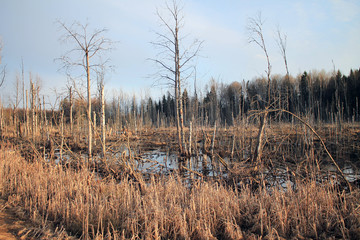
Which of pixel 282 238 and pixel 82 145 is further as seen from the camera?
pixel 82 145

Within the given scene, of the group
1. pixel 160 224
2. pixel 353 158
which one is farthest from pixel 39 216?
pixel 353 158

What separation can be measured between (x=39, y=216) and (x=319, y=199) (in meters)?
5.36

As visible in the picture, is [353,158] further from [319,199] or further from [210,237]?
[210,237]

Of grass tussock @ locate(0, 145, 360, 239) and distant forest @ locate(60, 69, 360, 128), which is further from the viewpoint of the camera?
distant forest @ locate(60, 69, 360, 128)

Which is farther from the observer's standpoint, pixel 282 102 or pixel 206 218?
pixel 282 102

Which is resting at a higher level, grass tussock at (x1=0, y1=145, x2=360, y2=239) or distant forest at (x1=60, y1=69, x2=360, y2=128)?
distant forest at (x1=60, y1=69, x2=360, y2=128)

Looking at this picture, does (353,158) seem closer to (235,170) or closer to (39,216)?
(235,170)

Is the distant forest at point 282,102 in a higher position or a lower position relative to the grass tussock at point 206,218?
higher

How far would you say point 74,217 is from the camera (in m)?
3.82

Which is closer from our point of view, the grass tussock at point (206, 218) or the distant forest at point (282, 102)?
the grass tussock at point (206, 218)

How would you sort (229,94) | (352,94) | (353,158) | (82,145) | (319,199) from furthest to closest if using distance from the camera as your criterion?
(229,94) → (352,94) → (82,145) → (353,158) → (319,199)

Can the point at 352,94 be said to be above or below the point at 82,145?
above

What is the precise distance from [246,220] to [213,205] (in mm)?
631

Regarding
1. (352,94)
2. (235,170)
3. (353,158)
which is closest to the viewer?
(235,170)
